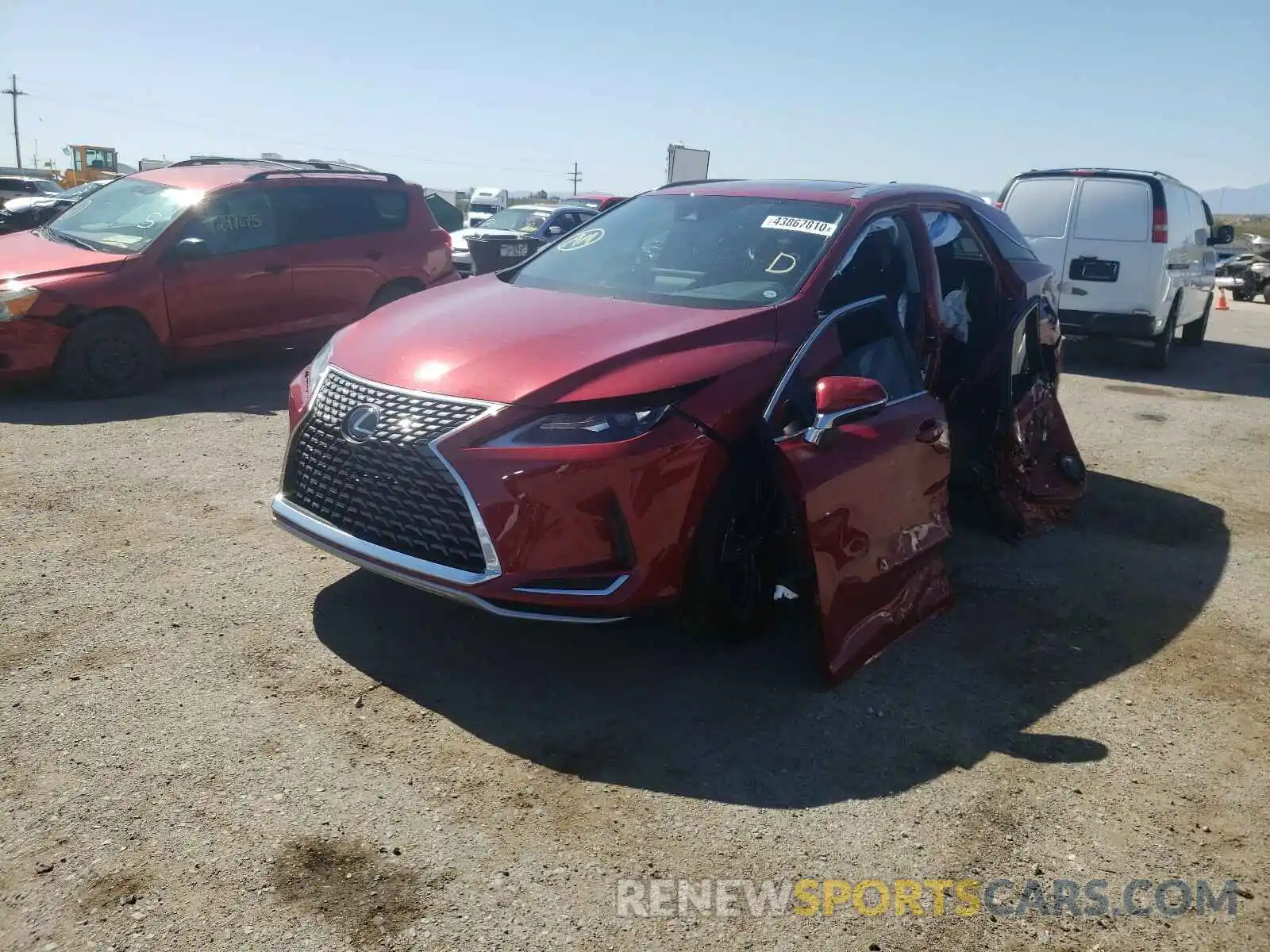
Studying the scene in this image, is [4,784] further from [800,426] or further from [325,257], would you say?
[325,257]

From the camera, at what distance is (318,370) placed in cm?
414

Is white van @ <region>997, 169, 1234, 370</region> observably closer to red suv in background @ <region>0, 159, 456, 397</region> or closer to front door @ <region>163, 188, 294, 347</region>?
red suv in background @ <region>0, 159, 456, 397</region>

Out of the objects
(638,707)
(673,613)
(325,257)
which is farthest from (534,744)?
(325,257)

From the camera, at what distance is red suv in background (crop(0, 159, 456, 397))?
Result: 25.1 ft

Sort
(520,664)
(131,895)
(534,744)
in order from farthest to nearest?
1. (520,664)
2. (534,744)
3. (131,895)

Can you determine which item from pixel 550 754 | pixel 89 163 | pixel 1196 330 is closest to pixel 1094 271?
pixel 1196 330

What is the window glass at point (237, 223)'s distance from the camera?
844 cm

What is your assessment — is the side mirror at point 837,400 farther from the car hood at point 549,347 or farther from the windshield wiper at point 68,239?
the windshield wiper at point 68,239

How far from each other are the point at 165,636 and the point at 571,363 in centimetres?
191

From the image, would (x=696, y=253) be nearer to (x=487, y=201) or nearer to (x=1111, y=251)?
(x=1111, y=251)

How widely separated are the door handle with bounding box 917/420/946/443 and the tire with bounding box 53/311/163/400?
623 centimetres

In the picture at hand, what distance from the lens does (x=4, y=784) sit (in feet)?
10.1

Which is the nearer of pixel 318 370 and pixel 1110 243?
pixel 318 370

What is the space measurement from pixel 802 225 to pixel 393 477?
2244 millimetres
